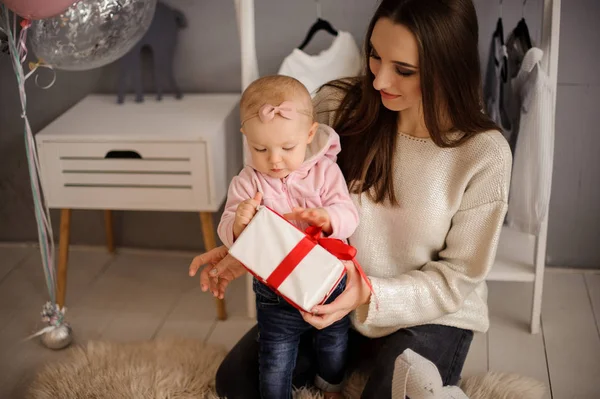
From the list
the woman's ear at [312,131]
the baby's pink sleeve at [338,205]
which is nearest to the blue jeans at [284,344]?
the baby's pink sleeve at [338,205]

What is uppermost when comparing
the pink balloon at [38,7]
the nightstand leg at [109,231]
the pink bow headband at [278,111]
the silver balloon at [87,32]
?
the pink balloon at [38,7]

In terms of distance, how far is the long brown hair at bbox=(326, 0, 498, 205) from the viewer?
1.33m

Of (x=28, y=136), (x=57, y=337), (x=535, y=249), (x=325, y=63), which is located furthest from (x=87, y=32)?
(x=535, y=249)

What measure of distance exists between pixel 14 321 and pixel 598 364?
172 centimetres

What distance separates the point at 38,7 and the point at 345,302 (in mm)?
895

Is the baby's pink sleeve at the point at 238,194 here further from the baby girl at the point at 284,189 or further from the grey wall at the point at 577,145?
the grey wall at the point at 577,145

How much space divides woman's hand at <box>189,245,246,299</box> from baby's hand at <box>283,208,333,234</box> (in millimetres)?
250

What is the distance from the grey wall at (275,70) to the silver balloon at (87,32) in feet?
1.54

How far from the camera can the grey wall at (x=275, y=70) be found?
2.08 metres

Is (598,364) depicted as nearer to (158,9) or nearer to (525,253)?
(525,253)

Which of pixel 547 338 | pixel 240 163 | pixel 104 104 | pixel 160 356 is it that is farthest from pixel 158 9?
pixel 547 338

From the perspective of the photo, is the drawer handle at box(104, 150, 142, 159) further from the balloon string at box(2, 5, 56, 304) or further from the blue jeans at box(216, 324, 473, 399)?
the blue jeans at box(216, 324, 473, 399)

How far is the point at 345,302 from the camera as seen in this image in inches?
53.7

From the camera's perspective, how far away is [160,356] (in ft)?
6.40
